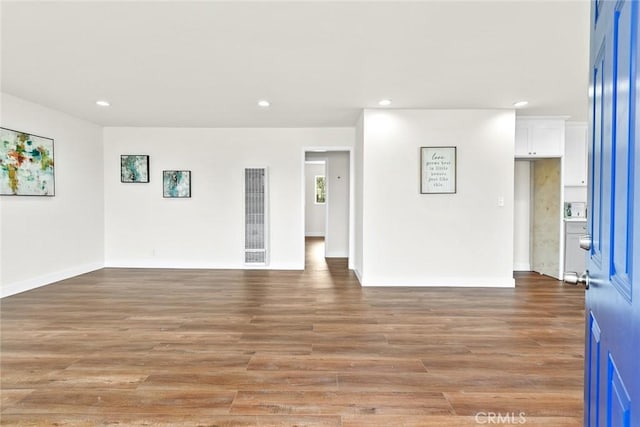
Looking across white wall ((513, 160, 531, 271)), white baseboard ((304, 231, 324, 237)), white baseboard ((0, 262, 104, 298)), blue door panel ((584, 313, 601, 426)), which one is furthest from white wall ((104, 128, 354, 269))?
white baseboard ((304, 231, 324, 237))

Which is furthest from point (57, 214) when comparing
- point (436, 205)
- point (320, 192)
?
point (320, 192)

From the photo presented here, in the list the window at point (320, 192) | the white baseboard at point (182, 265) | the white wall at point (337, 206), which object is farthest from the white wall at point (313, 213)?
the white baseboard at point (182, 265)

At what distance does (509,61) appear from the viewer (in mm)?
3088

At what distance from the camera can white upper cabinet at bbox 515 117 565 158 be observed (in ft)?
16.9

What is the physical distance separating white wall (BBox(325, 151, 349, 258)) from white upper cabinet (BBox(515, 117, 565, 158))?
3.22m

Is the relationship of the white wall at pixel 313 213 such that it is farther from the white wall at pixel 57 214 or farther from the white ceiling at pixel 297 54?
the white ceiling at pixel 297 54

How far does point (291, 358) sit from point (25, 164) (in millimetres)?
4187

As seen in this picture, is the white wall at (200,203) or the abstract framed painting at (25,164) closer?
the abstract framed painting at (25,164)

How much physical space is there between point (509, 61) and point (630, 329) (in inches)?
119

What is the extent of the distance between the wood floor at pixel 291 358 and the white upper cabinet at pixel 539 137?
6.72 feet

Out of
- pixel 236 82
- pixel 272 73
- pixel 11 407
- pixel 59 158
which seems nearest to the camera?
pixel 11 407

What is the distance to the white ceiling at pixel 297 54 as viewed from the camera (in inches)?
91.2

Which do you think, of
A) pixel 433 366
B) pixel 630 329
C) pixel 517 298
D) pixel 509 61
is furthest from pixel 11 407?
pixel 517 298

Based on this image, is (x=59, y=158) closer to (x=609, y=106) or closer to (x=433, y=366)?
(x=433, y=366)
